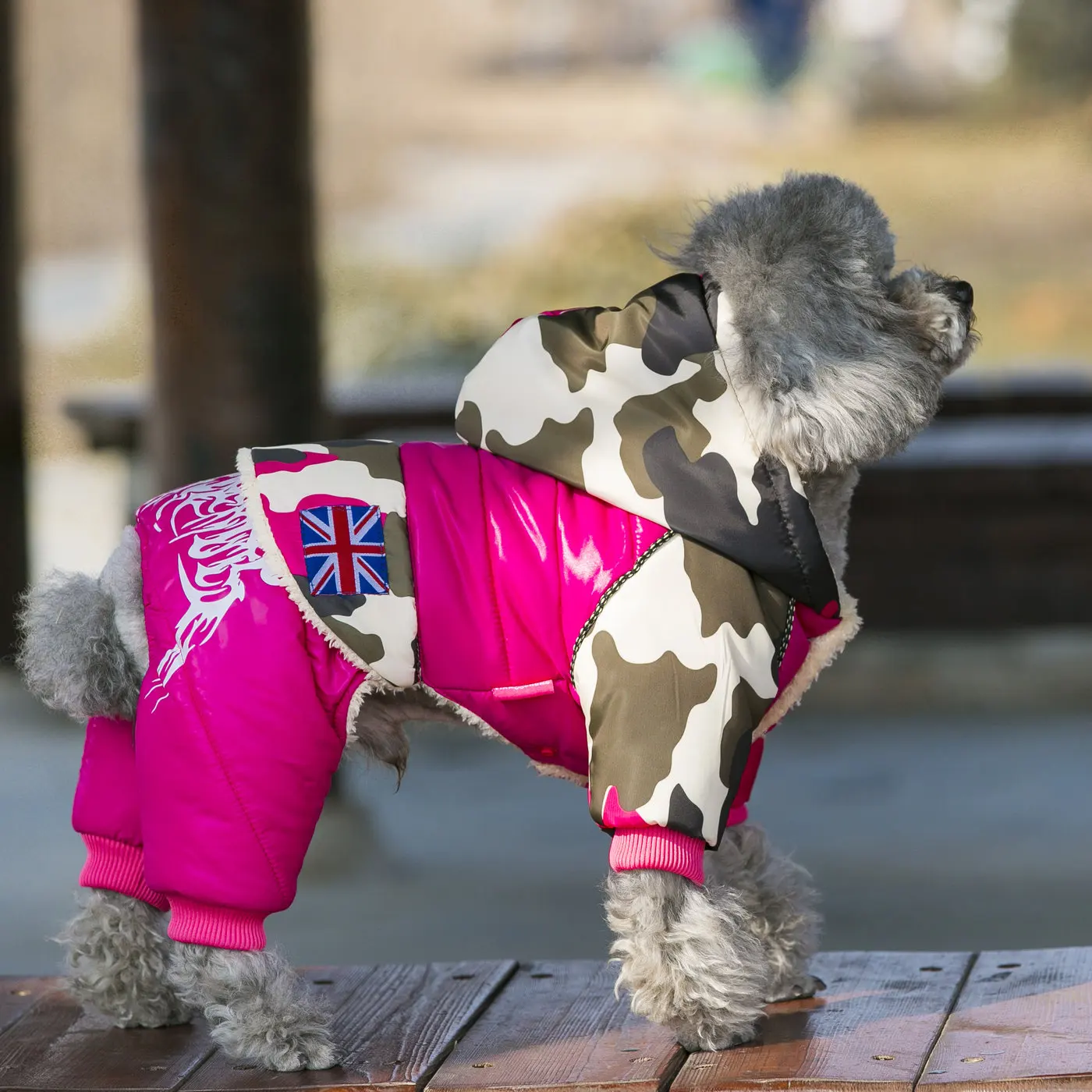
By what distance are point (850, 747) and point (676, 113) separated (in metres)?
8.01

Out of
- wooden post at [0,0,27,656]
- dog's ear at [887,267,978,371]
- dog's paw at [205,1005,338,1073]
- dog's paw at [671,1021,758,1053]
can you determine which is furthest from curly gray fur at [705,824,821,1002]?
wooden post at [0,0,27,656]

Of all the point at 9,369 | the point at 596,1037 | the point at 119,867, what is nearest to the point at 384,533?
the point at 119,867

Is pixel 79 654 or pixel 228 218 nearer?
pixel 79 654

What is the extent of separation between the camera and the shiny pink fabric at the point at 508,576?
1803 mm

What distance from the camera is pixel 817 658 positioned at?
1930mm

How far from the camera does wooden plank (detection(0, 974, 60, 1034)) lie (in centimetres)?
209

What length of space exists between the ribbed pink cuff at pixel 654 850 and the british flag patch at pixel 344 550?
37 centimetres

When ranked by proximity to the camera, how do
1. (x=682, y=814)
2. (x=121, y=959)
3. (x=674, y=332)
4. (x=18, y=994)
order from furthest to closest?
1. (x=18, y=994)
2. (x=121, y=959)
3. (x=674, y=332)
4. (x=682, y=814)

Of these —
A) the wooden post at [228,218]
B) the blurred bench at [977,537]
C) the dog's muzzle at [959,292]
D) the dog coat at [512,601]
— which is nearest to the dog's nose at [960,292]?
the dog's muzzle at [959,292]

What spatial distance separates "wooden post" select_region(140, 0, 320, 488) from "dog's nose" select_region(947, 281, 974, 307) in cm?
232

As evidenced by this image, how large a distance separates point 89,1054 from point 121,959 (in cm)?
11

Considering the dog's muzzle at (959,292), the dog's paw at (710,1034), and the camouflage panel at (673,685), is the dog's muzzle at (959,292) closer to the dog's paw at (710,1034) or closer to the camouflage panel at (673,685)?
the camouflage panel at (673,685)

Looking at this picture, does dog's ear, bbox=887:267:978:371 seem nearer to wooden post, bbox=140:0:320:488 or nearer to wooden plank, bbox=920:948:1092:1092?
wooden plank, bbox=920:948:1092:1092

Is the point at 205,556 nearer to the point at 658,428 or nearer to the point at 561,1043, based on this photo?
the point at 658,428
